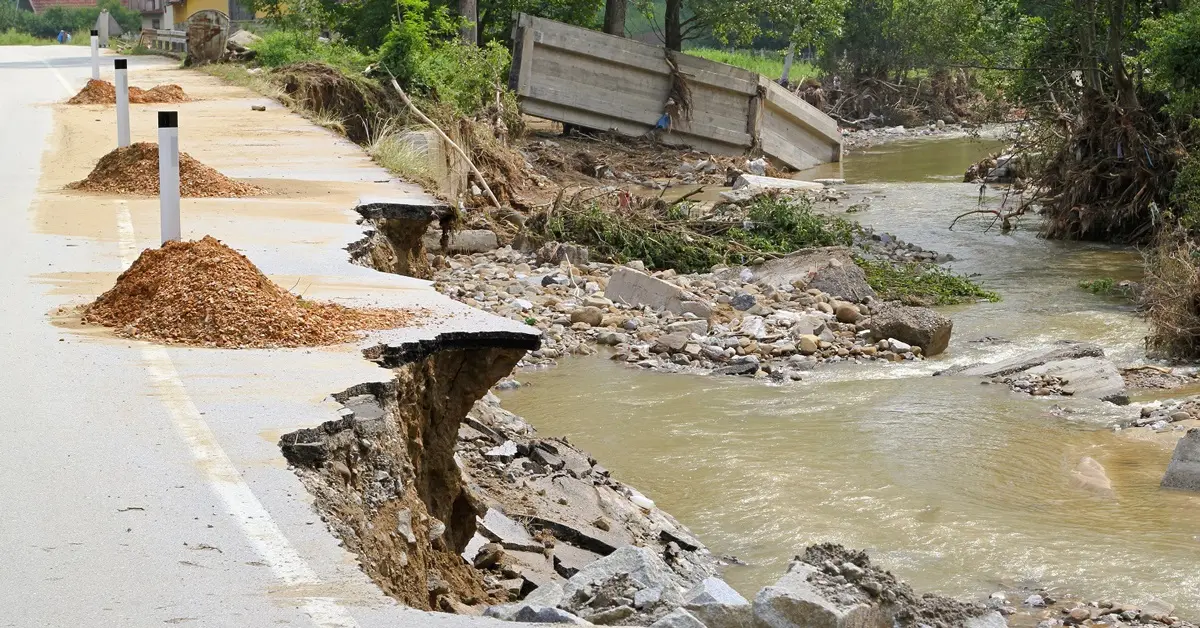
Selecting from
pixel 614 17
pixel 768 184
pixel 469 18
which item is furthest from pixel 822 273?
pixel 614 17

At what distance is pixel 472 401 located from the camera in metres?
7.78

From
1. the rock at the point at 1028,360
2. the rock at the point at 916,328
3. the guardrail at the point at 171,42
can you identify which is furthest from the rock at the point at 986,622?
the guardrail at the point at 171,42

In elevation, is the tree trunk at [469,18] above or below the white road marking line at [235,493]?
above

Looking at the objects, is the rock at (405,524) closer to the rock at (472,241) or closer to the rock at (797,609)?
the rock at (797,609)

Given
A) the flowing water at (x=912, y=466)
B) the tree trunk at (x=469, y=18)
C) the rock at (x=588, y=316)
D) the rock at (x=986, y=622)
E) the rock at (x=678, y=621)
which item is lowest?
the flowing water at (x=912, y=466)

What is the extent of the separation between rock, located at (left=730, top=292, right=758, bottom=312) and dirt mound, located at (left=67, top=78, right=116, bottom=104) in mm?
13351

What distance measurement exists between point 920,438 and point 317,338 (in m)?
5.33

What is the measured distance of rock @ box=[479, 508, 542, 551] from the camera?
7.53m

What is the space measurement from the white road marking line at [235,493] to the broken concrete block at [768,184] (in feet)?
60.0

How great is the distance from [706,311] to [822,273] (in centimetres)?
203

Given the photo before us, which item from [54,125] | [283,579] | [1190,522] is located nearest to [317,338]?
[283,579]

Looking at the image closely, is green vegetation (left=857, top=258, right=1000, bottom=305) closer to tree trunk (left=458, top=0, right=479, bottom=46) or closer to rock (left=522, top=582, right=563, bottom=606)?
tree trunk (left=458, top=0, right=479, bottom=46)

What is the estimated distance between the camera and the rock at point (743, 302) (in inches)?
600

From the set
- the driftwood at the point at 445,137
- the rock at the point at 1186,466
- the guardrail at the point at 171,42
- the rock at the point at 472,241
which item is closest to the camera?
the rock at the point at 1186,466
